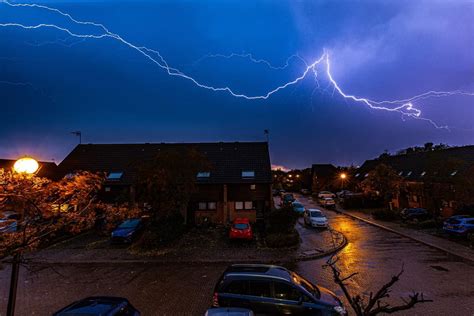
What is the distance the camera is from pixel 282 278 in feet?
27.5

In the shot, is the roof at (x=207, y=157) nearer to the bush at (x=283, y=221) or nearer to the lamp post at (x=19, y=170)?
the bush at (x=283, y=221)

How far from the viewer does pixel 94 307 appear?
277 inches

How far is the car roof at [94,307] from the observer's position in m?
6.79

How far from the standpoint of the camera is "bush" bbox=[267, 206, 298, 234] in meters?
20.5

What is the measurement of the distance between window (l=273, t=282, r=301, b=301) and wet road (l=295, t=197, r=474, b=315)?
3.85 metres

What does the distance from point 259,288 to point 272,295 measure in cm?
42

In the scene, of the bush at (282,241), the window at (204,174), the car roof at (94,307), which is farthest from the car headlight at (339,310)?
the window at (204,174)

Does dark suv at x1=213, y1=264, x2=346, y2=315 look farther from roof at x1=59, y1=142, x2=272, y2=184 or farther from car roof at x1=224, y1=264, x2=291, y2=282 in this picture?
roof at x1=59, y1=142, x2=272, y2=184

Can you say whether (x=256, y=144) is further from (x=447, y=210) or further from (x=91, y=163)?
(x=447, y=210)

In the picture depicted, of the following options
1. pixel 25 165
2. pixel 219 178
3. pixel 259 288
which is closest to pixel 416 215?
pixel 219 178

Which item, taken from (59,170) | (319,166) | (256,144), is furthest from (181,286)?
(319,166)

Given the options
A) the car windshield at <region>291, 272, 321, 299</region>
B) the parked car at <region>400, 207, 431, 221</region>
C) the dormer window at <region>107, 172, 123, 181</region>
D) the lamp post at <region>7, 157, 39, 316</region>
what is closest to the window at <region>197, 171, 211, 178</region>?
the dormer window at <region>107, 172, 123, 181</region>

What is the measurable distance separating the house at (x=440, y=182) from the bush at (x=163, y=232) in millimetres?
21611

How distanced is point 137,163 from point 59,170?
533 inches
